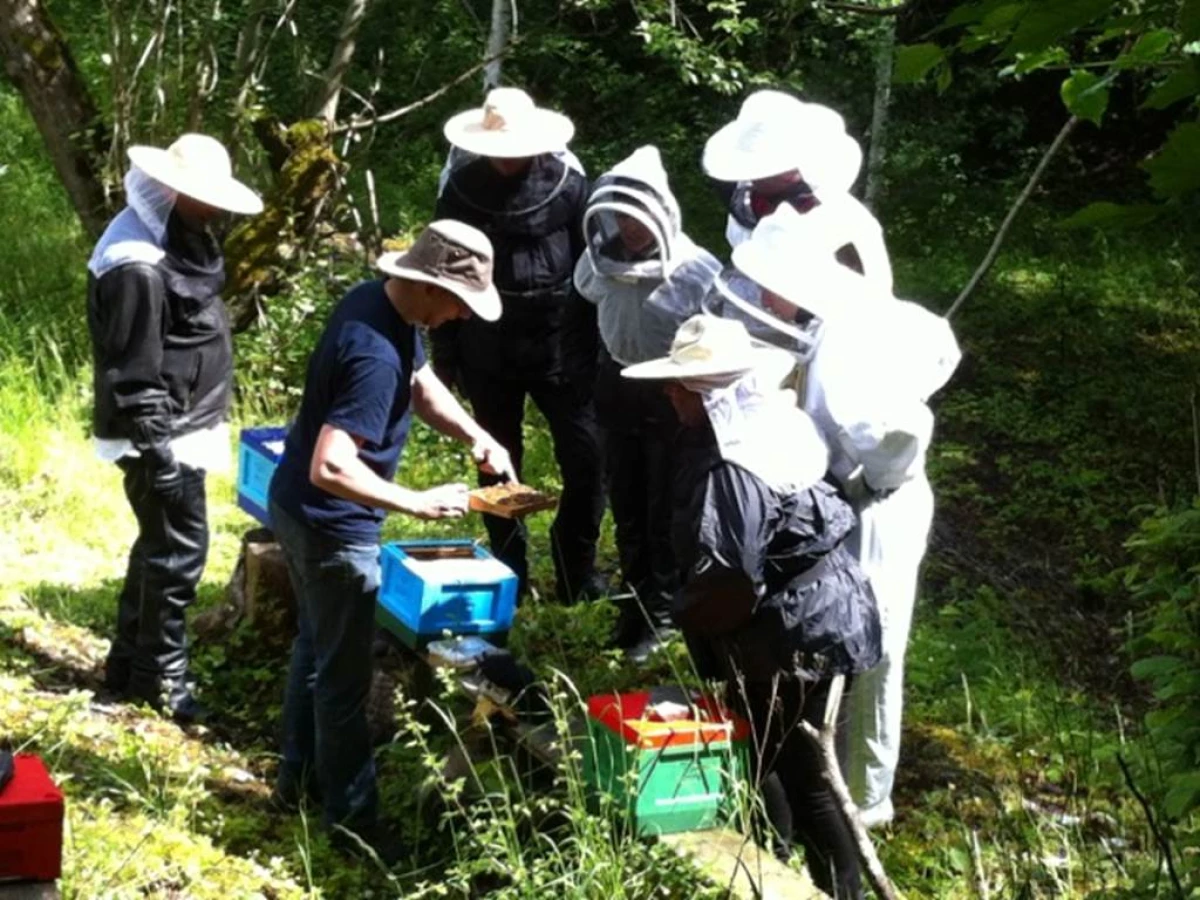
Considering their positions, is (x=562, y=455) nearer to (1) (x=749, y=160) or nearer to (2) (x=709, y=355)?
(1) (x=749, y=160)

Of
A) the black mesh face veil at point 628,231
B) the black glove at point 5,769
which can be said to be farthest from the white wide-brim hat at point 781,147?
the black glove at point 5,769

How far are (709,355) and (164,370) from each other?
220 cm

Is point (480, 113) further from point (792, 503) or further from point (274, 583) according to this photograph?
point (792, 503)

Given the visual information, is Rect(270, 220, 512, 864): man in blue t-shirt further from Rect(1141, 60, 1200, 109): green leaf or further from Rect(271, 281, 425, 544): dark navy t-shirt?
Rect(1141, 60, 1200, 109): green leaf

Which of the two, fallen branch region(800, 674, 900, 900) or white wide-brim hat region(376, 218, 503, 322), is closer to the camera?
fallen branch region(800, 674, 900, 900)

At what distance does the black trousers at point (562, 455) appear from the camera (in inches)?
242

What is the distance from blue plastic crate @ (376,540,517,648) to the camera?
5.40 metres

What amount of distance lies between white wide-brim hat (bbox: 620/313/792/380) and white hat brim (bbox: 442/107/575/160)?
182cm

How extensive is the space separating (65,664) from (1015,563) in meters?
5.56

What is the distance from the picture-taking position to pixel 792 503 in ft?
13.3

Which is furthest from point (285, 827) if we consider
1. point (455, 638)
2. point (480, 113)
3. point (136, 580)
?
Answer: point (480, 113)

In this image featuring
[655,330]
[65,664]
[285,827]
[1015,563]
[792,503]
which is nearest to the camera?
[792,503]

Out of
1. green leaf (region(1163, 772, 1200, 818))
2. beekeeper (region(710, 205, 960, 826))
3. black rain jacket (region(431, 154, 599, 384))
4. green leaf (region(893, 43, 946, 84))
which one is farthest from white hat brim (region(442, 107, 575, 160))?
green leaf (region(1163, 772, 1200, 818))

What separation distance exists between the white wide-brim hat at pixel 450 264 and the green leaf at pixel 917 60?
6.62 feet
